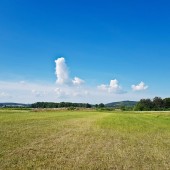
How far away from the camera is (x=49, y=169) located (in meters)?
11.1

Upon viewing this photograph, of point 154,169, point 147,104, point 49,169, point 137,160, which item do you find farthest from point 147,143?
point 147,104

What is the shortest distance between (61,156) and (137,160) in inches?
143

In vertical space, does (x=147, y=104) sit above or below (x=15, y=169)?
above

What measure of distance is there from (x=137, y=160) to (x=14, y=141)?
26.6 ft

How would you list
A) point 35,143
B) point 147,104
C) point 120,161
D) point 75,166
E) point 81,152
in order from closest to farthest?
point 75,166
point 120,161
point 81,152
point 35,143
point 147,104

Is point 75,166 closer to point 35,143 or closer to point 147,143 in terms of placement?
point 35,143

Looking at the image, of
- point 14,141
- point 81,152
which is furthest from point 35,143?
point 81,152

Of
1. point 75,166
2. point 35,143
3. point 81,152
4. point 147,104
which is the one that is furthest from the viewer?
point 147,104

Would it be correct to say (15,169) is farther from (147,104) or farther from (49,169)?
(147,104)

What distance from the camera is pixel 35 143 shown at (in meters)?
17.2

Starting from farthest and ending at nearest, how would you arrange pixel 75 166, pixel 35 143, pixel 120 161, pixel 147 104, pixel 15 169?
pixel 147 104
pixel 35 143
pixel 120 161
pixel 75 166
pixel 15 169

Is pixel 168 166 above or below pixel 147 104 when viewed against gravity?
below

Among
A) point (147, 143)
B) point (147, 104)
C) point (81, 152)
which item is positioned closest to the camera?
point (81, 152)

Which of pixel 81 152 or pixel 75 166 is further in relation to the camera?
pixel 81 152
